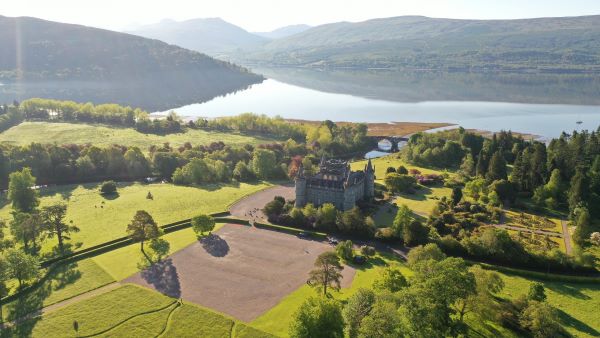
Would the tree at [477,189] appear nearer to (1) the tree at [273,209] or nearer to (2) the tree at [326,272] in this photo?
(1) the tree at [273,209]

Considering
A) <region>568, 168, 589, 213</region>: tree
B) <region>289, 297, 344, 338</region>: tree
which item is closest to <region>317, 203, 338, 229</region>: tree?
<region>289, 297, 344, 338</region>: tree

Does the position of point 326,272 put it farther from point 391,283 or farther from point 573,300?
point 573,300

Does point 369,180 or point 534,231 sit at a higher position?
point 369,180

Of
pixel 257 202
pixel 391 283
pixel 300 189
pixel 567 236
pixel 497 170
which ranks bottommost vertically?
pixel 257 202

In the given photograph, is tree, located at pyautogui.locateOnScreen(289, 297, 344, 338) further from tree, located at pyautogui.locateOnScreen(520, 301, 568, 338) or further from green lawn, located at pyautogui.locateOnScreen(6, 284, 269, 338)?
tree, located at pyautogui.locateOnScreen(520, 301, 568, 338)

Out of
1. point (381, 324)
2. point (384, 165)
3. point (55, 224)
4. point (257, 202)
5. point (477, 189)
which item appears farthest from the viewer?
point (384, 165)

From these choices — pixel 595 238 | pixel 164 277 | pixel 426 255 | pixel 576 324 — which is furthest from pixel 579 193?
pixel 164 277
